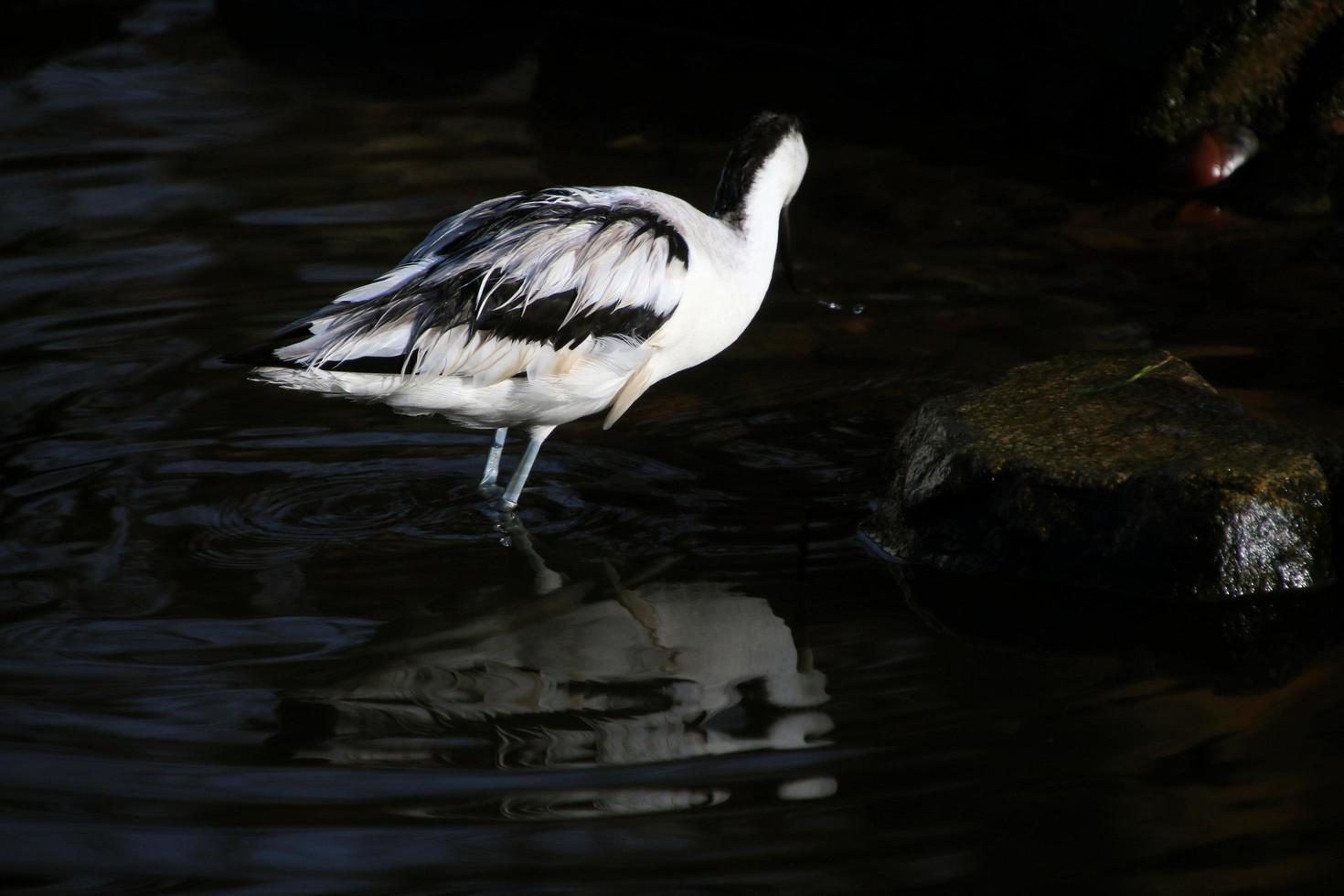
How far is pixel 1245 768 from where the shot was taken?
3.70m

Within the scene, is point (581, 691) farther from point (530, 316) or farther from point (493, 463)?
point (493, 463)

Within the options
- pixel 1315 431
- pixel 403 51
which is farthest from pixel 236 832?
pixel 403 51

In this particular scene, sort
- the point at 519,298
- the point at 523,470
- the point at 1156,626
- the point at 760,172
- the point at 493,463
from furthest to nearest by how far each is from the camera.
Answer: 1. the point at 760,172
2. the point at 493,463
3. the point at 523,470
4. the point at 519,298
5. the point at 1156,626

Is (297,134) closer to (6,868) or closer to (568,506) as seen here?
(568,506)

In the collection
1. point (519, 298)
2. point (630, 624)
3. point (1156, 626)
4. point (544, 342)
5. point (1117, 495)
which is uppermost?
point (519, 298)

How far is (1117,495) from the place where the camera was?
4605 mm

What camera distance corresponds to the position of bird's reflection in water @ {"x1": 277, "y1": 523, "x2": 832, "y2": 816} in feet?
12.5

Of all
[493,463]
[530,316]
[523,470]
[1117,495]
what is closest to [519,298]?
[530,316]

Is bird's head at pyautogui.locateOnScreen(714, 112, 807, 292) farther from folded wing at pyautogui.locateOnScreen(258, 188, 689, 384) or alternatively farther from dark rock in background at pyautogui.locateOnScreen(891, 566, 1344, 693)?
dark rock in background at pyautogui.locateOnScreen(891, 566, 1344, 693)

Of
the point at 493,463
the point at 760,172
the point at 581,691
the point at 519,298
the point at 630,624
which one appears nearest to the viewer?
the point at 581,691

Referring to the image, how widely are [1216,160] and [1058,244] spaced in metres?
1.33

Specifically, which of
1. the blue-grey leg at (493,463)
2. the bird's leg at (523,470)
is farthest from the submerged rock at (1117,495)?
the blue-grey leg at (493,463)

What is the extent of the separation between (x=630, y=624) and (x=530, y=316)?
1015mm

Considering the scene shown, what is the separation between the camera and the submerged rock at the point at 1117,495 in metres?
4.52
